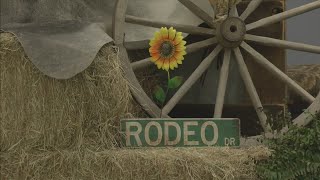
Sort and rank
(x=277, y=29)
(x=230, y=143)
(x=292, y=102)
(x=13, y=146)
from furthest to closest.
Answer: (x=292, y=102) < (x=277, y=29) < (x=230, y=143) < (x=13, y=146)

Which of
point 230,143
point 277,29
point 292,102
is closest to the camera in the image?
point 230,143

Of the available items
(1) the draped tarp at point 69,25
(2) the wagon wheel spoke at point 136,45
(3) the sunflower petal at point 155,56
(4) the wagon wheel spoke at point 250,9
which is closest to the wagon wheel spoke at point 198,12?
(1) the draped tarp at point 69,25

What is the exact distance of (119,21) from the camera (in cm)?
432

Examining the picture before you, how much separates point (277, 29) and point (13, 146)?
2320 mm

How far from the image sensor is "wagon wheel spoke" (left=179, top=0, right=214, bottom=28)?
4504mm

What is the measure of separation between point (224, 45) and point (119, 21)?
30.3 inches

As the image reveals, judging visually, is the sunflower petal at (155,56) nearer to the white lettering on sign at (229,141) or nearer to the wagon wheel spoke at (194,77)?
the wagon wheel spoke at (194,77)

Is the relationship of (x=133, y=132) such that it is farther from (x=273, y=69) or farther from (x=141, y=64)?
(x=273, y=69)

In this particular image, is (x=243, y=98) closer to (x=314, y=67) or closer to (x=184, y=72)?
(x=184, y=72)

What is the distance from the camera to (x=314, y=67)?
5.60 m

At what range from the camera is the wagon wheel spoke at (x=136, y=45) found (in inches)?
174

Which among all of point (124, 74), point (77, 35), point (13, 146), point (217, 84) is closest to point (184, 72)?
point (217, 84)

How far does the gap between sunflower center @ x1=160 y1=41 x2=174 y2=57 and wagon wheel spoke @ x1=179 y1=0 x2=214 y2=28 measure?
1.70 ft

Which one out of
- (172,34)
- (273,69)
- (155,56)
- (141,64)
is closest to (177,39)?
(172,34)
